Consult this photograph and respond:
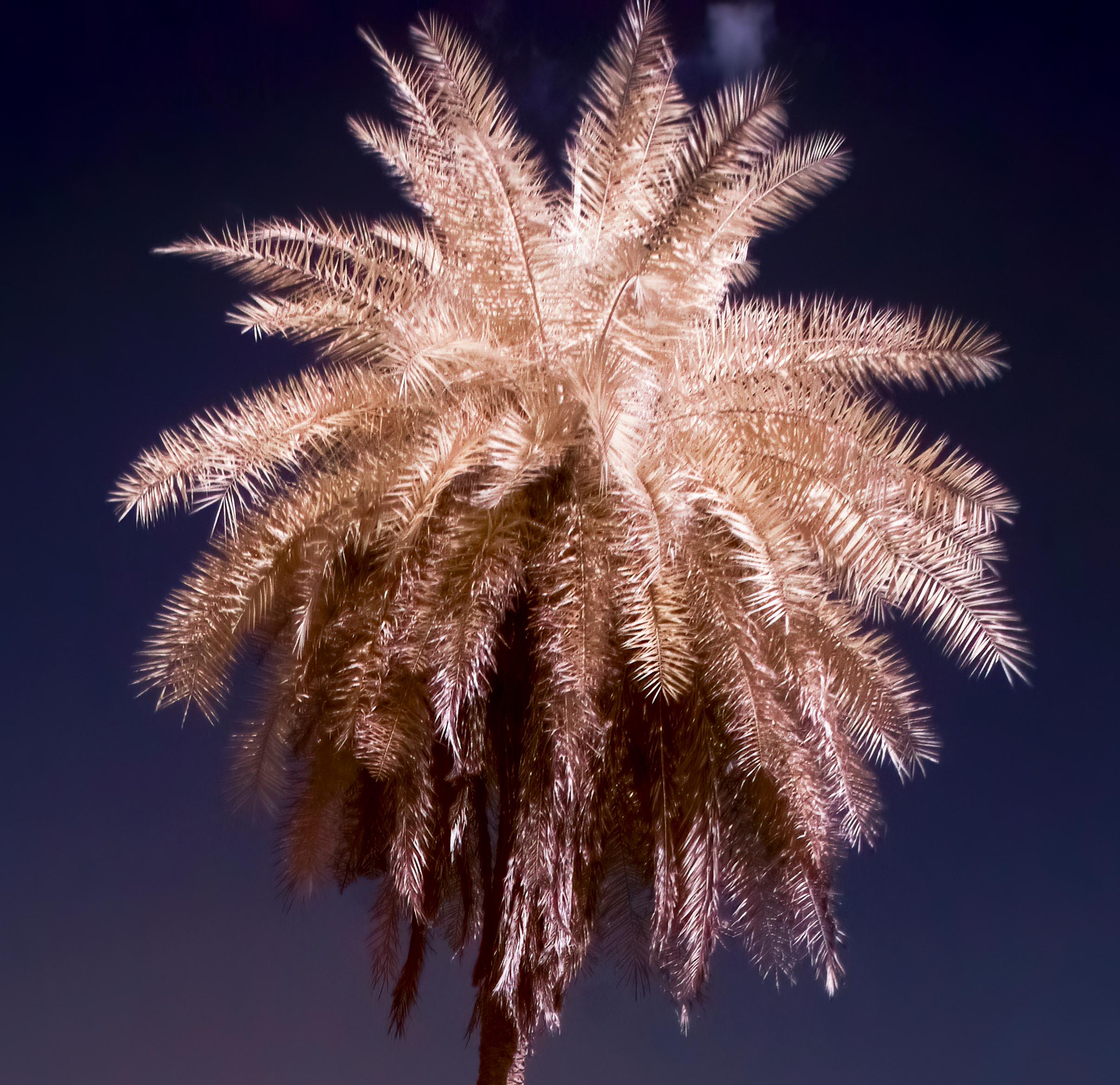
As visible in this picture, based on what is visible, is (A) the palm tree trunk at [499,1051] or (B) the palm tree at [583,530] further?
(A) the palm tree trunk at [499,1051]

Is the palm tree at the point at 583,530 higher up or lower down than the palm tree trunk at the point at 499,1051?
higher up

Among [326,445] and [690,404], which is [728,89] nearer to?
[690,404]

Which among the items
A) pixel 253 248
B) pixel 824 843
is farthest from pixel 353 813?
pixel 253 248

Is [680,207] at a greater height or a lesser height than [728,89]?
lesser

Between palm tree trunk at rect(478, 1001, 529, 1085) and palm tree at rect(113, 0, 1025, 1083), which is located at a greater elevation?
palm tree at rect(113, 0, 1025, 1083)
